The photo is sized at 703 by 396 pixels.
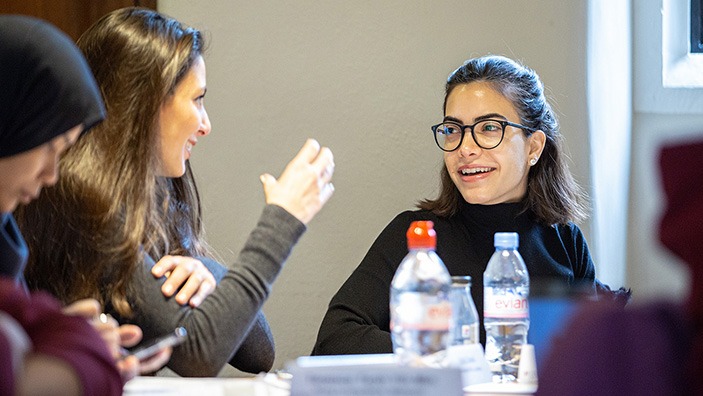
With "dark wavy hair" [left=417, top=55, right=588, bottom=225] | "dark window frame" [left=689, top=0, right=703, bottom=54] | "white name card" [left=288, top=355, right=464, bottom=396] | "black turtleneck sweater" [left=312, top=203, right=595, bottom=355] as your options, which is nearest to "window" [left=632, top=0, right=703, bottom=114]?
"dark window frame" [left=689, top=0, right=703, bottom=54]

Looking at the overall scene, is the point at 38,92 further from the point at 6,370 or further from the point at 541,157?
the point at 541,157

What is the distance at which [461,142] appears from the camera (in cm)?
245

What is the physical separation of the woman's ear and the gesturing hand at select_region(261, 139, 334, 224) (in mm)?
873

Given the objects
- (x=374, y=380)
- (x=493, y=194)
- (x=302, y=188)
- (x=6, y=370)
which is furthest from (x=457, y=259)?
(x=6, y=370)

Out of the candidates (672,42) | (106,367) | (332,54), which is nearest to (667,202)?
(106,367)

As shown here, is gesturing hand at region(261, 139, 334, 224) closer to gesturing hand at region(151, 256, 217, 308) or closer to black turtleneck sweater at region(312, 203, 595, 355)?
gesturing hand at region(151, 256, 217, 308)

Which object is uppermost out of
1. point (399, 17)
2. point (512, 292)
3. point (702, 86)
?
point (399, 17)

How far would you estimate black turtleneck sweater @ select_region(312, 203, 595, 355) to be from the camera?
2.25 meters

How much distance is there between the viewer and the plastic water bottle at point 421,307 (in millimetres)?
1471

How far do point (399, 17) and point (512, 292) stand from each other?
1169mm

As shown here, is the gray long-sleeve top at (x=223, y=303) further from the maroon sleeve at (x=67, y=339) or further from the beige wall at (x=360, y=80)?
the beige wall at (x=360, y=80)

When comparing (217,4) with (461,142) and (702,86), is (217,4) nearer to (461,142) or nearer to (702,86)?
(461,142)

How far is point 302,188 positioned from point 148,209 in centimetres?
34

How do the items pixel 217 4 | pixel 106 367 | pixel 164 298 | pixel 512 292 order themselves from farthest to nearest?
pixel 217 4 < pixel 512 292 < pixel 164 298 < pixel 106 367
